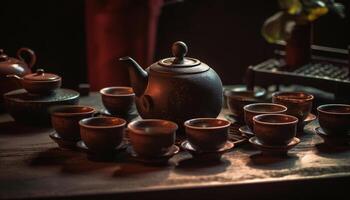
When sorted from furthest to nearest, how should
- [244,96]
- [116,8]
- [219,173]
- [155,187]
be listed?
[116,8] < [244,96] < [219,173] < [155,187]

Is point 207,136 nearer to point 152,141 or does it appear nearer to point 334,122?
point 152,141

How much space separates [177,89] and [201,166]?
34cm

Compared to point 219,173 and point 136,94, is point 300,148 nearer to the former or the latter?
point 219,173

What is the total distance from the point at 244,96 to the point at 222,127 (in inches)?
32.9

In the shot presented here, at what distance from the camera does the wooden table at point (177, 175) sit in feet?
5.53

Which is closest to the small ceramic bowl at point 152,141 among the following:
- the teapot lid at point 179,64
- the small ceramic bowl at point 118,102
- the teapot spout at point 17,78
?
the teapot lid at point 179,64

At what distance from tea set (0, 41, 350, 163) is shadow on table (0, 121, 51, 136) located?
0.03 m

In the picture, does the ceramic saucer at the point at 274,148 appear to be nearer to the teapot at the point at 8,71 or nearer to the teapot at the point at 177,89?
the teapot at the point at 177,89

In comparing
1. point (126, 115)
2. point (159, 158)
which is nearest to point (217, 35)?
point (126, 115)

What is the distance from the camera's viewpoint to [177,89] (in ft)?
6.94

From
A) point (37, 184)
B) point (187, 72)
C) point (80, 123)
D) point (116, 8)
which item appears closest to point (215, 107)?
point (187, 72)

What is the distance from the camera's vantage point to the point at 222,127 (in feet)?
6.19

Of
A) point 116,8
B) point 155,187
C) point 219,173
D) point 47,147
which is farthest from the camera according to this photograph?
point 116,8

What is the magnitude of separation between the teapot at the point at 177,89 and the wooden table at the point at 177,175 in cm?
19
